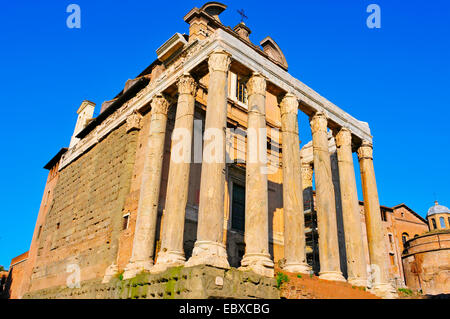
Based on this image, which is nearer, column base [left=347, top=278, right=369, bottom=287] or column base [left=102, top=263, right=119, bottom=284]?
column base [left=102, top=263, right=119, bottom=284]

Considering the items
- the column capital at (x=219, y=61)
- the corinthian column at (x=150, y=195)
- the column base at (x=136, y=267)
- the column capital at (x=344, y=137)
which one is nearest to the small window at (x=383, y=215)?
the column capital at (x=344, y=137)

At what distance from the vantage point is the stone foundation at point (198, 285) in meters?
8.97

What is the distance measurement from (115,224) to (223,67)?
23.9 feet

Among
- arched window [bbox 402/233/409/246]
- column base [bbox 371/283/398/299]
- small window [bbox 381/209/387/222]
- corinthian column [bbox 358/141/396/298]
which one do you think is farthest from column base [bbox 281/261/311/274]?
arched window [bbox 402/233/409/246]

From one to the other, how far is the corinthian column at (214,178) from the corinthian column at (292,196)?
301cm

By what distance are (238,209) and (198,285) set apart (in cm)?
801

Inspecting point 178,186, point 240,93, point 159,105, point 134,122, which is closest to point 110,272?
point 178,186

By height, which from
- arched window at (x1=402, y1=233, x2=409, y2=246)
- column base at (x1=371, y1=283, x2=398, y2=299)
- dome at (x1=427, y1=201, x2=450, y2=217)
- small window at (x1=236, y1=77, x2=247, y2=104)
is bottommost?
column base at (x1=371, y1=283, x2=398, y2=299)

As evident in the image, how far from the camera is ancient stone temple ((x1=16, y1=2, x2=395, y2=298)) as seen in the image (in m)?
10.8

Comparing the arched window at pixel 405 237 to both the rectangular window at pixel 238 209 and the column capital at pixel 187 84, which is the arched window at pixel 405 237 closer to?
the rectangular window at pixel 238 209

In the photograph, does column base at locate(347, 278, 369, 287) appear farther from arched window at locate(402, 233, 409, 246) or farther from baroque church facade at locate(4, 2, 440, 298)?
arched window at locate(402, 233, 409, 246)

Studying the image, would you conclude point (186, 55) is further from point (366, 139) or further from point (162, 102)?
point (366, 139)

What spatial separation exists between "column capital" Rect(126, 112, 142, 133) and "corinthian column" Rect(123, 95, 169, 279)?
1.58m
